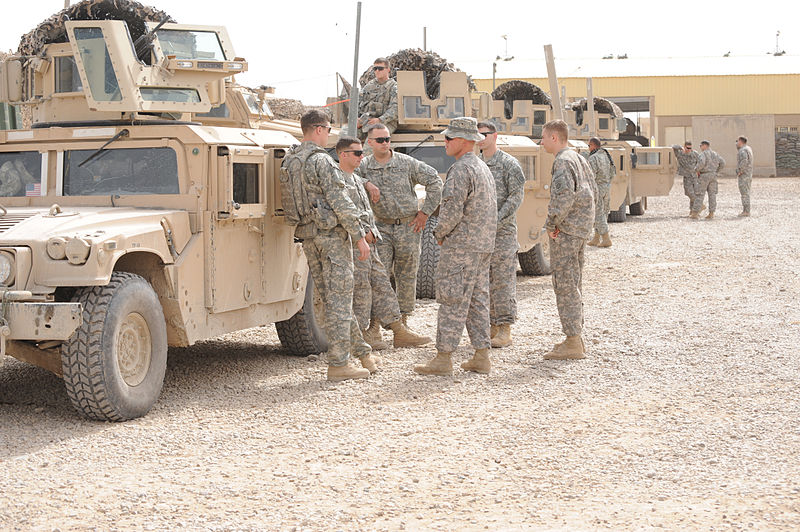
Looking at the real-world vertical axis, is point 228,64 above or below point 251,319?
above

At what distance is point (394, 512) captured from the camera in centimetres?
443

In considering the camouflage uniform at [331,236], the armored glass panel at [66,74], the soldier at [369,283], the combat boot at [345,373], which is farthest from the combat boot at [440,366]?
the armored glass panel at [66,74]

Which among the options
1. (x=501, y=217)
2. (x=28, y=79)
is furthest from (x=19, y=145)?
(x=501, y=217)

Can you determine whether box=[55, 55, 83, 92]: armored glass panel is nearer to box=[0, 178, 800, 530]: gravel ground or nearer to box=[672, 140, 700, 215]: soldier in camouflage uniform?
box=[0, 178, 800, 530]: gravel ground

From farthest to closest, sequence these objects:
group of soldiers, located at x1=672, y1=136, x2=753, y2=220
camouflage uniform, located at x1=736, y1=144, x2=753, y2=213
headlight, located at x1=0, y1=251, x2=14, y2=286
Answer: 1. group of soldiers, located at x1=672, y1=136, x2=753, y2=220
2. camouflage uniform, located at x1=736, y1=144, x2=753, y2=213
3. headlight, located at x1=0, y1=251, x2=14, y2=286

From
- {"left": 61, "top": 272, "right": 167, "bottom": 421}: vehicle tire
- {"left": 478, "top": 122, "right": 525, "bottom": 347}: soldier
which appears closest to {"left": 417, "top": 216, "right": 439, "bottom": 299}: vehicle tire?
{"left": 478, "top": 122, "right": 525, "bottom": 347}: soldier

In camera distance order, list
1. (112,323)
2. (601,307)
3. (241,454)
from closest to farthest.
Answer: (241,454), (112,323), (601,307)

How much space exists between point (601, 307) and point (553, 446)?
16.3 feet

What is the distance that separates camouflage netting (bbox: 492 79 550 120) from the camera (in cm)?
1881

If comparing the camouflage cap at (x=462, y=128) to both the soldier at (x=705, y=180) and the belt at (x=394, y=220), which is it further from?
the soldier at (x=705, y=180)

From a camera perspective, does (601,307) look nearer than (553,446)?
No

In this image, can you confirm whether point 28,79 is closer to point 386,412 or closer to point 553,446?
point 386,412

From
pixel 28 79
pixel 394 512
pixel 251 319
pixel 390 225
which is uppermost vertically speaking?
pixel 28 79

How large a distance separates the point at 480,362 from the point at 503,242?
1.24 meters
